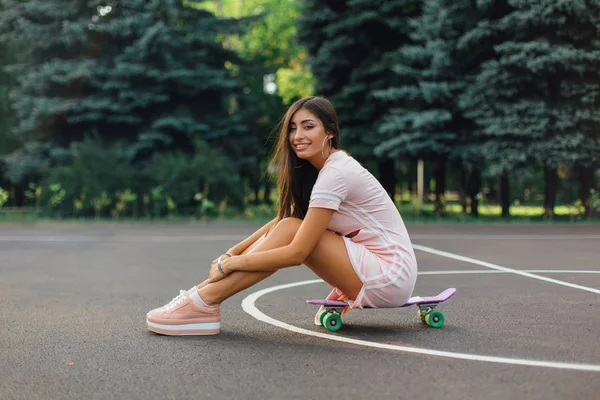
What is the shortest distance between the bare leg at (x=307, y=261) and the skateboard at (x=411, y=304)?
0.82 feet

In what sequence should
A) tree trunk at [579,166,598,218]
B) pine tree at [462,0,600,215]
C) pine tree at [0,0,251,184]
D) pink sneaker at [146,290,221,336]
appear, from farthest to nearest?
pine tree at [0,0,251,184] → tree trunk at [579,166,598,218] → pine tree at [462,0,600,215] → pink sneaker at [146,290,221,336]

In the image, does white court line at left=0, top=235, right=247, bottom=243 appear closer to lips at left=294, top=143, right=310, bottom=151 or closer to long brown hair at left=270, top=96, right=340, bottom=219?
long brown hair at left=270, top=96, right=340, bottom=219

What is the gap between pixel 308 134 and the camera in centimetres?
525

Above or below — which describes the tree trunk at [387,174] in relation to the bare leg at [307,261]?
above

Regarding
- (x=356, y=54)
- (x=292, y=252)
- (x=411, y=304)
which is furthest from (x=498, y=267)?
(x=356, y=54)

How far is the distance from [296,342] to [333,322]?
1.50 feet

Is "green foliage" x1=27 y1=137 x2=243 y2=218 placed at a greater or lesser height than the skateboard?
greater

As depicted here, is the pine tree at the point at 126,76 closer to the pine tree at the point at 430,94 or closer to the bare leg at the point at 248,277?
the pine tree at the point at 430,94

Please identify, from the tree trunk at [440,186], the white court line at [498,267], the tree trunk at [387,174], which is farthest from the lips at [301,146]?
the tree trunk at [387,174]

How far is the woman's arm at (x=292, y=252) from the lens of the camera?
496 centimetres

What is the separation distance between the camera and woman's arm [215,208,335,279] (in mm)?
4961

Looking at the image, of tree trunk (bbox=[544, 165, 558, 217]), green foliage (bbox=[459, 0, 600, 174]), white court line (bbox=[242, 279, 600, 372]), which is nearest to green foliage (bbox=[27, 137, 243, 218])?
green foliage (bbox=[459, 0, 600, 174])

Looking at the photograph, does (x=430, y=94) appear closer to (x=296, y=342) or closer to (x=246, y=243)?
(x=246, y=243)

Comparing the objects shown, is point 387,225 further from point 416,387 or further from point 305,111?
point 416,387
